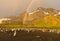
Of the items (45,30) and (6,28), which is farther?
(6,28)

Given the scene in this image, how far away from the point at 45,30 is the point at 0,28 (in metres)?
25.3

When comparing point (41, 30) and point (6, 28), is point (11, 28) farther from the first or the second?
point (41, 30)

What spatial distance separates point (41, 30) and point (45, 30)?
5765 mm

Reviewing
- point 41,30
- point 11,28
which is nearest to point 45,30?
point 41,30

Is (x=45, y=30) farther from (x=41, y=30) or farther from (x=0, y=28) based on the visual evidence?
(x=0, y=28)

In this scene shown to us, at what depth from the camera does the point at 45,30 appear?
466ft

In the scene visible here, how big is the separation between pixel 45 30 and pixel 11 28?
1835 cm

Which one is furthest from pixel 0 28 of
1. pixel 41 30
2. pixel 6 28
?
pixel 41 30

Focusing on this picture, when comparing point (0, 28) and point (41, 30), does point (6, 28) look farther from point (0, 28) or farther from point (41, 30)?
point (41, 30)

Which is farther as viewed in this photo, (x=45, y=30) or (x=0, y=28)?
(x=0, y=28)

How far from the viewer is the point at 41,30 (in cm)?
14750

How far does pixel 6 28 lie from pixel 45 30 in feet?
71.6

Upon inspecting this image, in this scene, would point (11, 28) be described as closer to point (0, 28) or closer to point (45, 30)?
point (0, 28)

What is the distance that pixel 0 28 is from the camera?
153m
